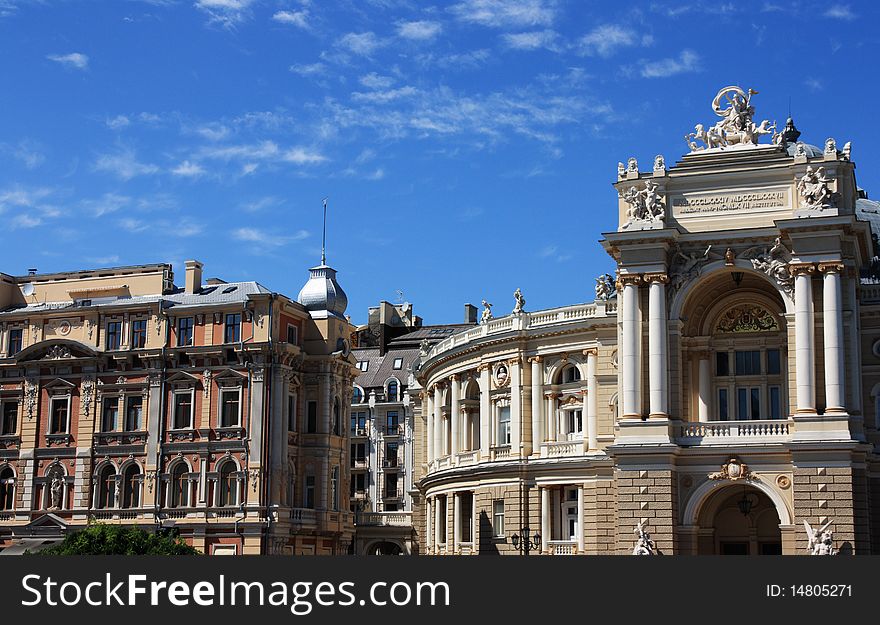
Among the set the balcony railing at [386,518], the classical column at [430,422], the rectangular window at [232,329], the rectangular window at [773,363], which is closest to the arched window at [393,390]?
the balcony railing at [386,518]

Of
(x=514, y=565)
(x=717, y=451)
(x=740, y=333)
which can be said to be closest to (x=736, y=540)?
(x=717, y=451)

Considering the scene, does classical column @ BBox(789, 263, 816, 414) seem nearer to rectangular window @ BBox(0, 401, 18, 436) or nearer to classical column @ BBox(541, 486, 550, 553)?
classical column @ BBox(541, 486, 550, 553)

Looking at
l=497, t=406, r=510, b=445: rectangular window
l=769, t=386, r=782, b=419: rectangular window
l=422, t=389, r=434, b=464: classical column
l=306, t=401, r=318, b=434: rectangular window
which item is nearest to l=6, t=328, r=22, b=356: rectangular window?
l=306, t=401, r=318, b=434: rectangular window

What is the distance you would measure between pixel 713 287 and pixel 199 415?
38500 mm

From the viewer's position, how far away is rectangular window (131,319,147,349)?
9238 cm

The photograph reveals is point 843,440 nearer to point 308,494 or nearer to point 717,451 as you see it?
point 717,451

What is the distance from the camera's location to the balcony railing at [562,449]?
70.5 m

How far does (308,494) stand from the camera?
94.4 metres

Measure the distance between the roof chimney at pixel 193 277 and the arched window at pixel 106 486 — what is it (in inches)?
502

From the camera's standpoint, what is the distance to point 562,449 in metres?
71.0

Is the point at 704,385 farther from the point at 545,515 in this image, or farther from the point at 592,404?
the point at 545,515

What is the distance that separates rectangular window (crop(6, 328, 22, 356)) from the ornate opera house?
3959 centimetres

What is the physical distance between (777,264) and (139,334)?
151ft

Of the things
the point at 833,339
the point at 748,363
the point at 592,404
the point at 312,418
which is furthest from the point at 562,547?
the point at 312,418
